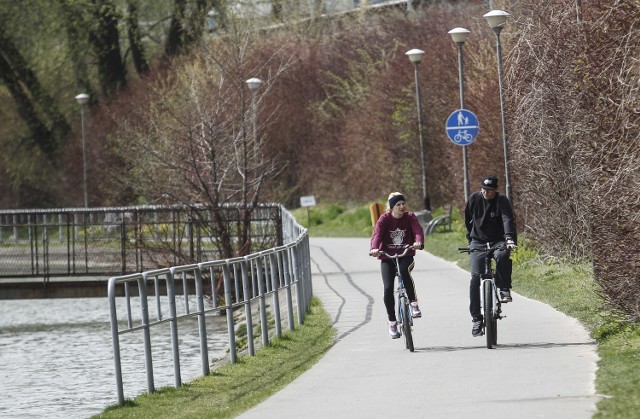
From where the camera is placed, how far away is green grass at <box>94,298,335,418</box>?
1216 centimetres

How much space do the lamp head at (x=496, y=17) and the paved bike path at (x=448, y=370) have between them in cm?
643

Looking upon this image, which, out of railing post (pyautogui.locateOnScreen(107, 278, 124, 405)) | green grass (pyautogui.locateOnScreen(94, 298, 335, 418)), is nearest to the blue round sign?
green grass (pyautogui.locateOnScreen(94, 298, 335, 418))

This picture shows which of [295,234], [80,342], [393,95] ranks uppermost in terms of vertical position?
[393,95]

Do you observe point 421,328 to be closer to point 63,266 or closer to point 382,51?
point 63,266

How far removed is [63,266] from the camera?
34.2 metres

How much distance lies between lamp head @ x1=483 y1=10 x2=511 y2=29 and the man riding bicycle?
1087 centimetres

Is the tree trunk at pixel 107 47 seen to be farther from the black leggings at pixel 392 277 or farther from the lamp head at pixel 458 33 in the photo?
the black leggings at pixel 392 277

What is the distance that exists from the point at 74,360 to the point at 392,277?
29.6 ft

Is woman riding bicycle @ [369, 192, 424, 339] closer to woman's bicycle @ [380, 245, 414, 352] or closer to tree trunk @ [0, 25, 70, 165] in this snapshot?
woman's bicycle @ [380, 245, 414, 352]

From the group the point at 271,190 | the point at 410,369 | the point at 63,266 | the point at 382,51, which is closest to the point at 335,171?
the point at 382,51

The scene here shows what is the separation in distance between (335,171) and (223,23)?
675 centimetres

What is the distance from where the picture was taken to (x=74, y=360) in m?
22.9

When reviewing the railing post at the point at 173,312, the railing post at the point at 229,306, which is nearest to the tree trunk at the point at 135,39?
the railing post at the point at 229,306

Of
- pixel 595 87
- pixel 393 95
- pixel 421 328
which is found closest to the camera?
pixel 595 87
